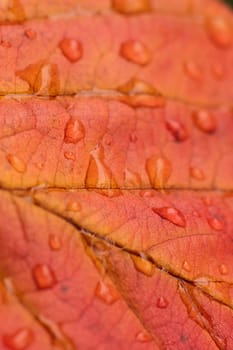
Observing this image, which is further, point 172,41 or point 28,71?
point 172,41

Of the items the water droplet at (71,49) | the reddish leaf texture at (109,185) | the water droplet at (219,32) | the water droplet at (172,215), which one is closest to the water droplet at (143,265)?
the reddish leaf texture at (109,185)

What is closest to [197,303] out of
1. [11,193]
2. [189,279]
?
[189,279]

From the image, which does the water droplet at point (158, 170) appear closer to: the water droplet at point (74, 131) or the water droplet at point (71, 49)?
the water droplet at point (74, 131)

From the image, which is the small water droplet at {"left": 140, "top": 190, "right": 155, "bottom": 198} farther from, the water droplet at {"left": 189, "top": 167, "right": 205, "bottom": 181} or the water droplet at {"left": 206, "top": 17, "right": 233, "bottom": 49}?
the water droplet at {"left": 206, "top": 17, "right": 233, "bottom": 49}

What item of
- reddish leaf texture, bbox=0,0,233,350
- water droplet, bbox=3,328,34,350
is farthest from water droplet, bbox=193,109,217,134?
water droplet, bbox=3,328,34,350

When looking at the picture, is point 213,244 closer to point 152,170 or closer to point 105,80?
point 152,170

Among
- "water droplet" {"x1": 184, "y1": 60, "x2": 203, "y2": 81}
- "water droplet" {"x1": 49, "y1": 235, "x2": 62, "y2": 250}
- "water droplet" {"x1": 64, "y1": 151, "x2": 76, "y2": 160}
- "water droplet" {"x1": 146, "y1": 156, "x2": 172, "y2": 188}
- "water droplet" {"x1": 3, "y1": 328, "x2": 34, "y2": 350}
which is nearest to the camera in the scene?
"water droplet" {"x1": 3, "y1": 328, "x2": 34, "y2": 350}

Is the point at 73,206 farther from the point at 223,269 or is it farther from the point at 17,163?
the point at 223,269

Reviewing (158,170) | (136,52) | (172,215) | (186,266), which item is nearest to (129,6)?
(136,52)
